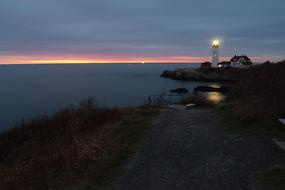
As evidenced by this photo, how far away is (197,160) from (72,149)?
360cm

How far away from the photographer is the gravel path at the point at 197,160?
7.79m

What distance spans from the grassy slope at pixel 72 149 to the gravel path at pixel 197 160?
24.6 inches

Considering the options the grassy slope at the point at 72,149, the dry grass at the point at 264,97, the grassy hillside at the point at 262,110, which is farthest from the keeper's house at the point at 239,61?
the grassy slope at the point at 72,149

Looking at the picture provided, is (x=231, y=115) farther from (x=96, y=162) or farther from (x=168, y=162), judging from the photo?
A: (x=96, y=162)

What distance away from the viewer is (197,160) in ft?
31.8

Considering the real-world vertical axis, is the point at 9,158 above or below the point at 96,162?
below

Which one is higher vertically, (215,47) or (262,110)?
(215,47)

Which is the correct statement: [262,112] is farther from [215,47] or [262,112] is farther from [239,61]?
[239,61]

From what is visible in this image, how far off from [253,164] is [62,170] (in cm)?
498

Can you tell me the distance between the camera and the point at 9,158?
41.7 ft

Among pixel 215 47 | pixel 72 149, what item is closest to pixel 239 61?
pixel 215 47

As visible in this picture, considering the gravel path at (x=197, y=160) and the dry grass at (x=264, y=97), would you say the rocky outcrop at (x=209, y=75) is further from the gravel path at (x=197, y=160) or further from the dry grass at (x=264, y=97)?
the gravel path at (x=197, y=160)

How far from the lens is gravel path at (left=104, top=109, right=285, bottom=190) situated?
7.79 m

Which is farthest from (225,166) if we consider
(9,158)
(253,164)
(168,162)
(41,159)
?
(9,158)
